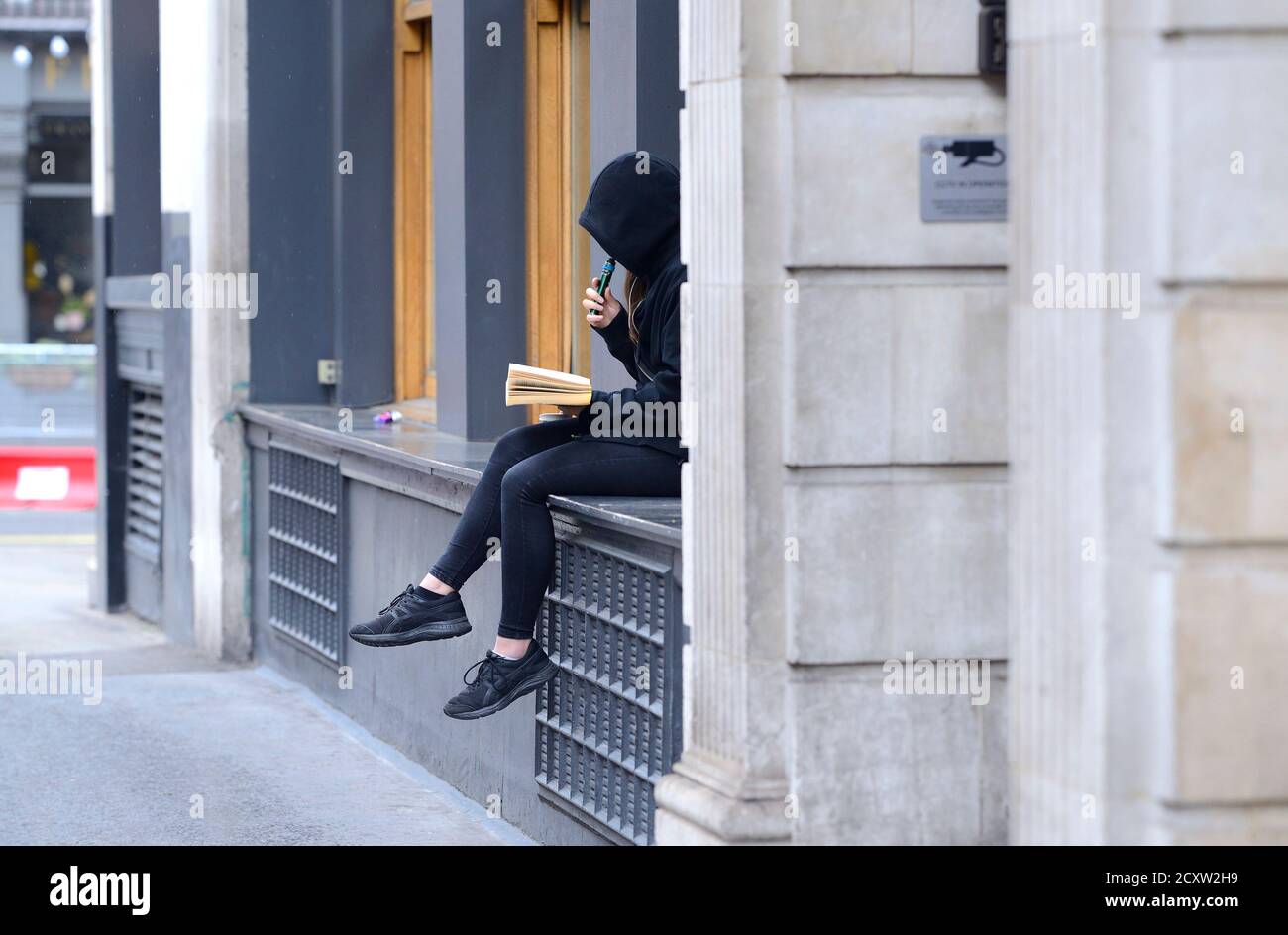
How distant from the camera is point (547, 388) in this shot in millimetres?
5758

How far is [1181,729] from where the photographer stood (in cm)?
A: 393

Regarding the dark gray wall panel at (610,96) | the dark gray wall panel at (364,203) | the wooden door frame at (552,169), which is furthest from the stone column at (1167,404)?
the dark gray wall panel at (364,203)

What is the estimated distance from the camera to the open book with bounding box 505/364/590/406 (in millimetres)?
5715

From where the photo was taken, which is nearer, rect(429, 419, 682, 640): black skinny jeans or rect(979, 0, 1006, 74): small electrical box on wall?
rect(979, 0, 1006, 74): small electrical box on wall

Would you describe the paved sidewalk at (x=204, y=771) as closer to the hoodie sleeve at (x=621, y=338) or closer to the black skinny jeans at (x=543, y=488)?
the black skinny jeans at (x=543, y=488)

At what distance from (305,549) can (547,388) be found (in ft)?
12.4

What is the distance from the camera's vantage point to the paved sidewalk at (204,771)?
6.77 meters

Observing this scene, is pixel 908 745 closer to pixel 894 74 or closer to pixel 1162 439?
pixel 1162 439

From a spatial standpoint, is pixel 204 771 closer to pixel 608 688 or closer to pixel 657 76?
pixel 608 688

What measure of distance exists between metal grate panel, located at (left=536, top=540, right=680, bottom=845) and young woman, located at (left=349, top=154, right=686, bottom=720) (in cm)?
16

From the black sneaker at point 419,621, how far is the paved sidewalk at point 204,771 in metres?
0.78

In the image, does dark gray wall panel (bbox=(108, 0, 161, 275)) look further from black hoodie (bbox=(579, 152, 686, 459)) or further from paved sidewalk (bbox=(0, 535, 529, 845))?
black hoodie (bbox=(579, 152, 686, 459))

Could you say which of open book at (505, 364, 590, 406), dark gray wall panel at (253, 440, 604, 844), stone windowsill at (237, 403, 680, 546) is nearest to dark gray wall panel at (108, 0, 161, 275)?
stone windowsill at (237, 403, 680, 546)
